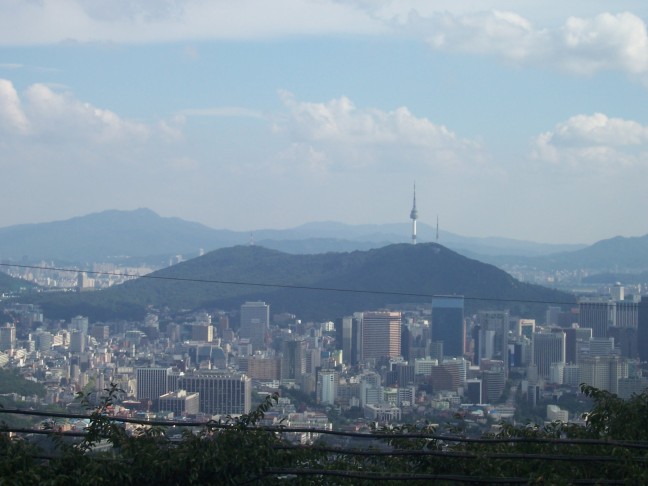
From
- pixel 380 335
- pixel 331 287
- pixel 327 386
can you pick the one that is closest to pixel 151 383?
pixel 327 386

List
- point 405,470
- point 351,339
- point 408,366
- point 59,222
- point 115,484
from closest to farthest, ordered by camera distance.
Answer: point 115,484
point 405,470
point 408,366
point 351,339
point 59,222

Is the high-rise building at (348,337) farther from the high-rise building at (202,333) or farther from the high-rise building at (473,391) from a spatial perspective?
the high-rise building at (473,391)

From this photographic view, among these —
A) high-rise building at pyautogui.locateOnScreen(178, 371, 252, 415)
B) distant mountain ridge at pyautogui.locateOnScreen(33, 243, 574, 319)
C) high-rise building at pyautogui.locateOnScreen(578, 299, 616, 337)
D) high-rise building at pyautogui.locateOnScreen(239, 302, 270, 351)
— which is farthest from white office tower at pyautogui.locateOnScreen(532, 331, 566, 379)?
high-rise building at pyautogui.locateOnScreen(178, 371, 252, 415)

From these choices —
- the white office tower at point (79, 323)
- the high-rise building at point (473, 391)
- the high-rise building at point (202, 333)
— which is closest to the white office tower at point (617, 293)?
the high-rise building at point (473, 391)

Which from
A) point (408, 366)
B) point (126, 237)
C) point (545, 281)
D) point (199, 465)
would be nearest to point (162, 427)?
point (199, 465)

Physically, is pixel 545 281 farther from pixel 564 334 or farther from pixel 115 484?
pixel 115 484

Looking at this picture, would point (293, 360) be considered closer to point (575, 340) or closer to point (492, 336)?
point (492, 336)

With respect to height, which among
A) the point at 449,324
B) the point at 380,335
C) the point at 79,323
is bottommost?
the point at 380,335
